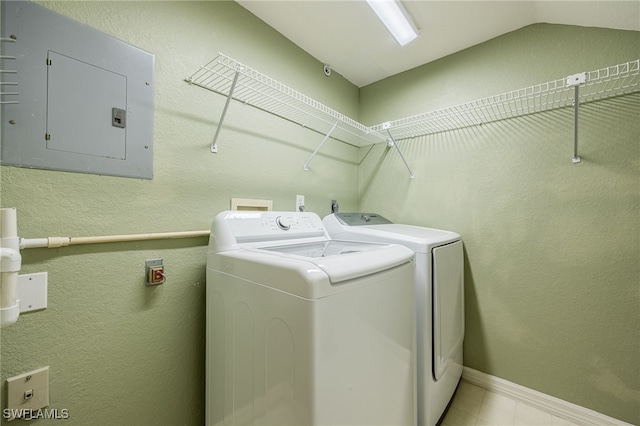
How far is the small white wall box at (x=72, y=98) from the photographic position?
843mm

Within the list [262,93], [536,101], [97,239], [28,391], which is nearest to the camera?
[28,391]

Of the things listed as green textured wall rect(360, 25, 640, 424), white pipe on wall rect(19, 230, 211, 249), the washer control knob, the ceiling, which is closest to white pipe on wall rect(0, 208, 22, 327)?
white pipe on wall rect(19, 230, 211, 249)

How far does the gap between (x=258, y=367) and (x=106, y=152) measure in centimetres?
103

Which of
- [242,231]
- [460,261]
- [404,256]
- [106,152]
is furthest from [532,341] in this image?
[106,152]

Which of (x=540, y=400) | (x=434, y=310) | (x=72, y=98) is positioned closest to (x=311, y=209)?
(x=434, y=310)

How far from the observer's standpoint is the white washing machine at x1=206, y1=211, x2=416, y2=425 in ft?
2.42

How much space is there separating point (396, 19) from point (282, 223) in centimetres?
146

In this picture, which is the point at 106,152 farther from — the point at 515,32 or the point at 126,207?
the point at 515,32

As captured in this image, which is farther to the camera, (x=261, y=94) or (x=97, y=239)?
(x=261, y=94)

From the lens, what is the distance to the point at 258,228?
1.28 m

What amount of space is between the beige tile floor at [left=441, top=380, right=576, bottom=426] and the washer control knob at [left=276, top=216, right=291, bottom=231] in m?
1.46

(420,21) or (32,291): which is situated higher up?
(420,21)

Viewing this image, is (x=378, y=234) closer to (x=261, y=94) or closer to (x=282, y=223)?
(x=282, y=223)

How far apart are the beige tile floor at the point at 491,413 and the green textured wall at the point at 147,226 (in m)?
1.49
